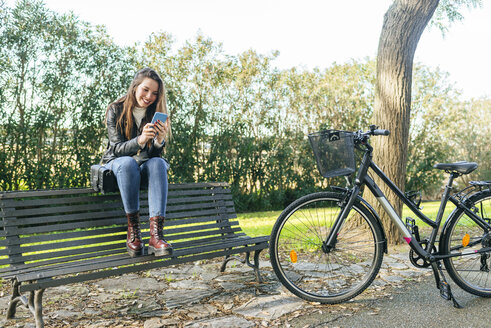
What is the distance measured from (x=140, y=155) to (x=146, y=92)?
0.47 meters

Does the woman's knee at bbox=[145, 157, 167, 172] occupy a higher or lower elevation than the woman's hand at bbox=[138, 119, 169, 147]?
lower

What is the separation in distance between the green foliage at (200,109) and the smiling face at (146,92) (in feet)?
14.4

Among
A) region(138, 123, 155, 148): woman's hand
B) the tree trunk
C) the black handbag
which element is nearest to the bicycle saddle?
the tree trunk

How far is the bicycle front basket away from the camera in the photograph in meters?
2.80

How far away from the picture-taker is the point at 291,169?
9422mm

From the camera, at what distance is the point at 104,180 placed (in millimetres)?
2922

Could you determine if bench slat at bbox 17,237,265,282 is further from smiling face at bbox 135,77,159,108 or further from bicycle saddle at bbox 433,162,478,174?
bicycle saddle at bbox 433,162,478,174

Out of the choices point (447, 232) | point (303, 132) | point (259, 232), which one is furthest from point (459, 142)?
point (447, 232)

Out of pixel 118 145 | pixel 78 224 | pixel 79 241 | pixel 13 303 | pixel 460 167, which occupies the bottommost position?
pixel 13 303

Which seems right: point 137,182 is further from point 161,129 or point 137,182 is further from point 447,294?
point 447,294

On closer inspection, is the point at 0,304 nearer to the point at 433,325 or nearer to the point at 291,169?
the point at 433,325

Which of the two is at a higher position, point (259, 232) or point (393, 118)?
point (393, 118)

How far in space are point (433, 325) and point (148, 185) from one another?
2.00 m

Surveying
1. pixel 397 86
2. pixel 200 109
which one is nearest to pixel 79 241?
pixel 397 86
